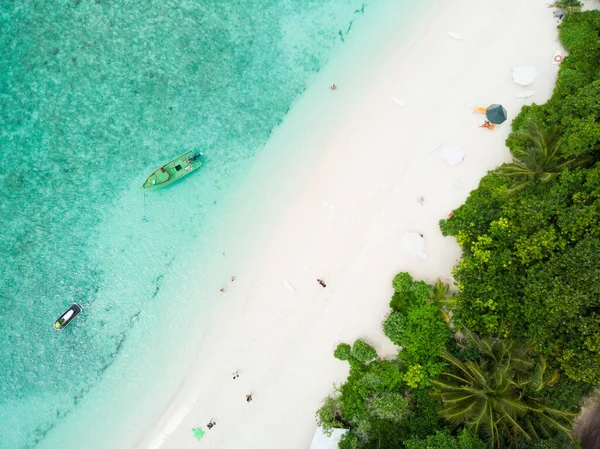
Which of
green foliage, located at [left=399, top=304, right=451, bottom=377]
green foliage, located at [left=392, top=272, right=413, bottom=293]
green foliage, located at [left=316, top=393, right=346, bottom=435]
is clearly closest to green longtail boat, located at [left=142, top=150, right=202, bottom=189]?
green foliage, located at [left=392, top=272, right=413, bottom=293]

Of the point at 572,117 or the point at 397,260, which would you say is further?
the point at 397,260

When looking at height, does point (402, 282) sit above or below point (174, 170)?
below

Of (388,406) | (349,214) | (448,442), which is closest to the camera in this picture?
(448,442)

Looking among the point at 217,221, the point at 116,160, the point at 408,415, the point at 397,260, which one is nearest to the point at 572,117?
the point at 397,260

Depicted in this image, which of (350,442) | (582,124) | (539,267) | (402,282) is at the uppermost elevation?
(582,124)

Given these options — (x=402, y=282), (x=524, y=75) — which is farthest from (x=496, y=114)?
(x=402, y=282)

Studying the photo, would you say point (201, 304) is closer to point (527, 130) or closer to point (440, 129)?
point (440, 129)

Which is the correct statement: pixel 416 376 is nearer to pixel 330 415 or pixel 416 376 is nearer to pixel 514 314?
pixel 330 415
